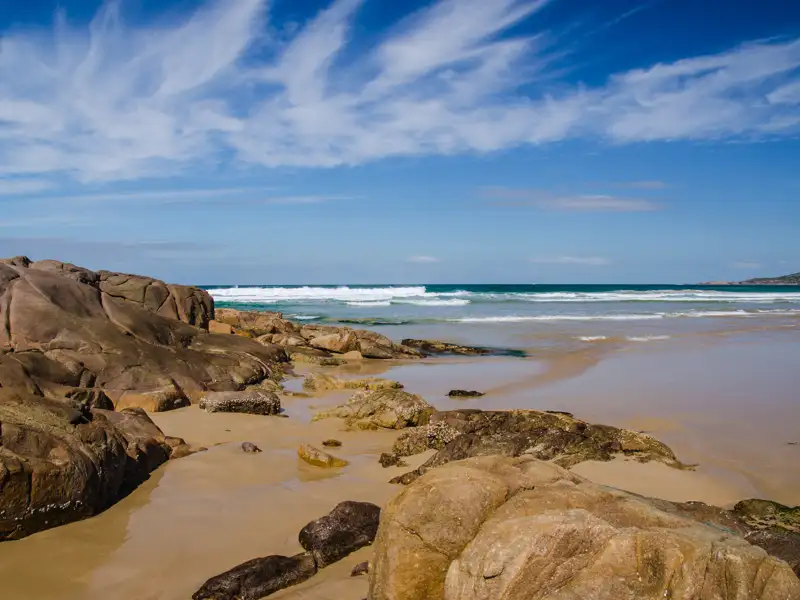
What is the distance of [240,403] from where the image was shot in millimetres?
10250

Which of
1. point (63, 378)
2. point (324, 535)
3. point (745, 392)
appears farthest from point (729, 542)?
point (745, 392)

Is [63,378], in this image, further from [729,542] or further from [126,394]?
[729,542]

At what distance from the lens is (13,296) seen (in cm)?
1045

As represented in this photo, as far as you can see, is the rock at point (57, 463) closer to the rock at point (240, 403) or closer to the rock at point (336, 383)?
the rock at point (240, 403)

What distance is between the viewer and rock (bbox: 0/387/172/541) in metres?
5.28

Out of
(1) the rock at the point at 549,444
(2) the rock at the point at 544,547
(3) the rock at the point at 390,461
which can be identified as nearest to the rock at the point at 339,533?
(2) the rock at the point at 544,547

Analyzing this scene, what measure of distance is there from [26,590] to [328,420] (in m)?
5.63

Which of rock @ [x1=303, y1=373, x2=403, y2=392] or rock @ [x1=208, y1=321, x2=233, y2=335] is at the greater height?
rock @ [x1=208, y1=321, x2=233, y2=335]

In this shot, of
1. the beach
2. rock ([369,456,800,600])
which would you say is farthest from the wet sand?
rock ([369,456,800,600])

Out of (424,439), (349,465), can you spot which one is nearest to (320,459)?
(349,465)

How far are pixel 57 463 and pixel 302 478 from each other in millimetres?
2462

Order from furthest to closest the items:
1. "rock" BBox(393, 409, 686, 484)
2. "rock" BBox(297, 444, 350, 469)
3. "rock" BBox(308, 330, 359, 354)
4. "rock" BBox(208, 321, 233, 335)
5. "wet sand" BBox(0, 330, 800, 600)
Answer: "rock" BBox(308, 330, 359, 354) < "rock" BBox(208, 321, 233, 335) < "rock" BBox(297, 444, 350, 469) < "rock" BBox(393, 409, 686, 484) < "wet sand" BBox(0, 330, 800, 600)

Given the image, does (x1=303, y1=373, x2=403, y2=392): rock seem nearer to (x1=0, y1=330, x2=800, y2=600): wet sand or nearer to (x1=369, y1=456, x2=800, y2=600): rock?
(x1=0, y1=330, x2=800, y2=600): wet sand

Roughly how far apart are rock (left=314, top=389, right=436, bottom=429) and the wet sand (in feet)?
0.91
